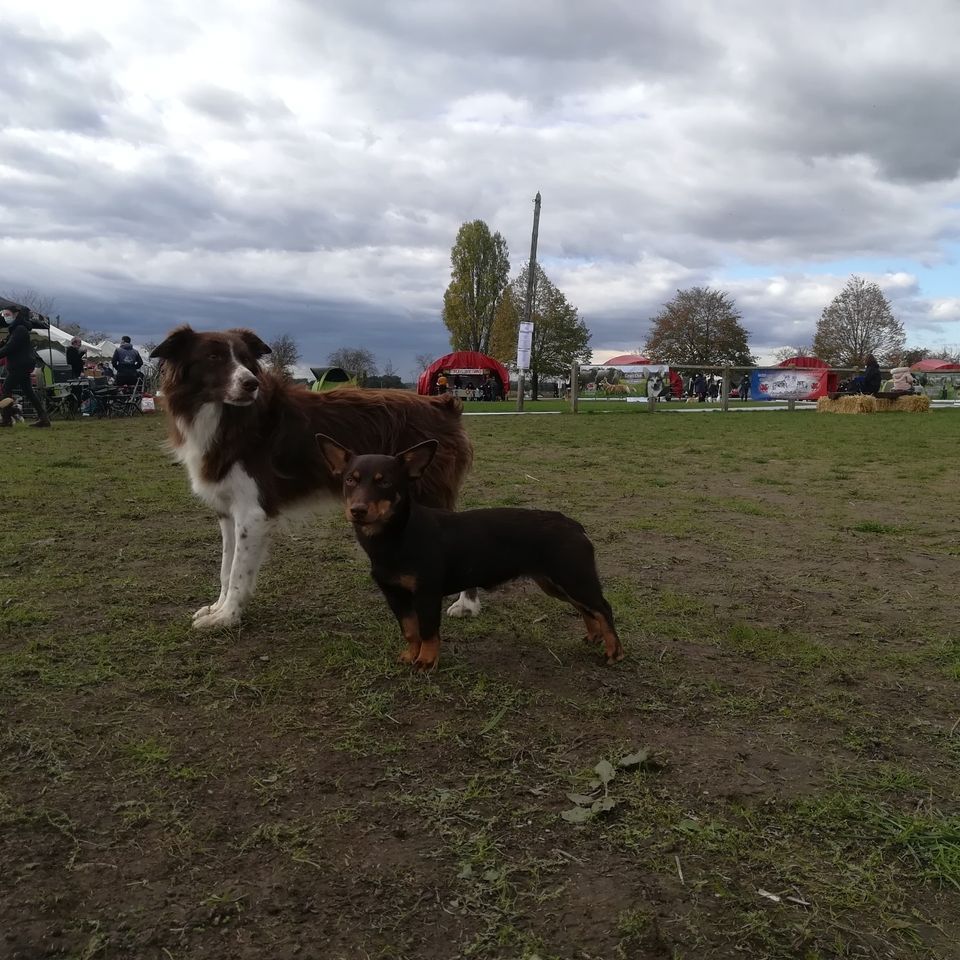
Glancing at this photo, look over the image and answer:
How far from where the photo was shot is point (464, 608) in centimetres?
469

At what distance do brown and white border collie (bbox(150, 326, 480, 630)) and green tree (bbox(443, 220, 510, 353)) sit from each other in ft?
207

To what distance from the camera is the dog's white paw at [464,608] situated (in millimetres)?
4664

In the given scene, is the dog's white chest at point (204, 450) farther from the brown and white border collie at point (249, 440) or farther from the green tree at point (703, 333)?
the green tree at point (703, 333)

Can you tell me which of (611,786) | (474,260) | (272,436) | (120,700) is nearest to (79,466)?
(272,436)

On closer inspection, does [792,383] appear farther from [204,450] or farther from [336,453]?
[336,453]

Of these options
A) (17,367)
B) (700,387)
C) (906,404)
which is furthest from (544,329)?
(17,367)

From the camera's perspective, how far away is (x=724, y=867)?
7.39ft

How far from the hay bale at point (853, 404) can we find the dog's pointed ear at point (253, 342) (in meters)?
24.8

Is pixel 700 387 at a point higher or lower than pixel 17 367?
higher

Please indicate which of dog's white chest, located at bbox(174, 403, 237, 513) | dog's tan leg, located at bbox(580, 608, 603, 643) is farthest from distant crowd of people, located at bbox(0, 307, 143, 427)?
dog's tan leg, located at bbox(580, 608, 603, 643)

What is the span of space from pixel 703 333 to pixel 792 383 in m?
42.5

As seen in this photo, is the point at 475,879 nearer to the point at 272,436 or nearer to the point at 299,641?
the point at 299,641

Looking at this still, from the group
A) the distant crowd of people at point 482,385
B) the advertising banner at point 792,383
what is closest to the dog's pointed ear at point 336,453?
the advertising banner at point 792,383

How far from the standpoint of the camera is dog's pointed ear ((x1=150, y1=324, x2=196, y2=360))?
448 centimetres
